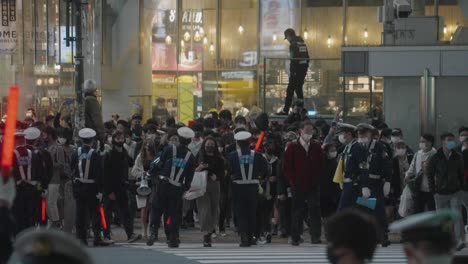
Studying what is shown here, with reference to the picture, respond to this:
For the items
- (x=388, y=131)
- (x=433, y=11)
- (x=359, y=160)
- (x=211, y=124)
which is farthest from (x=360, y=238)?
(x=433, y=11)

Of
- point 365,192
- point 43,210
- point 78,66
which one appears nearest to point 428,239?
point 365,192

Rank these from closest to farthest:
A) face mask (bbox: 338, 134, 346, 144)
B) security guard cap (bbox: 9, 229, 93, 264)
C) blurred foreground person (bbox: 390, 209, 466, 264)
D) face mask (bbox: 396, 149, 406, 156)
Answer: security guard cap (bbox: 9, 229, 93, 264) → blurred foreground person (bbox: 390, 209, 466, 264) → face mask (bbox: 338, 134, 346, 144) → face mask (bbox: 396, 149, 406, 156)

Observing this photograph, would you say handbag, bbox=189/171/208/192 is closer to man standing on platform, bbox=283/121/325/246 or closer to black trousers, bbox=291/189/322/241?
man standing on platform, bbox=283/121/325/246

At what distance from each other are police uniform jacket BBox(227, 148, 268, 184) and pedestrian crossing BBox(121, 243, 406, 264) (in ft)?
3.61

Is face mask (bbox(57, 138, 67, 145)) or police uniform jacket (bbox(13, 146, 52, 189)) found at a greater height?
face mask (bbox(57, 138, 67, 145))

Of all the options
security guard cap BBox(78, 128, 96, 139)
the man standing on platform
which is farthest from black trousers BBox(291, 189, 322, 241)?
security guard cap BBox(78, 128, 96, 139)

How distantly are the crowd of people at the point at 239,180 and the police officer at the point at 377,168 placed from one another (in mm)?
16

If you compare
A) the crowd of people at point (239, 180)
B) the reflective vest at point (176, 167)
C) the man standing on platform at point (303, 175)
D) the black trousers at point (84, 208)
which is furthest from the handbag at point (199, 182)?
the black trousers at point (84, 208)

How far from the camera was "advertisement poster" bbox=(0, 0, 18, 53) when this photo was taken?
35188mm

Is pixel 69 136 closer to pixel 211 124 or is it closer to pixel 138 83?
pixel 211 124

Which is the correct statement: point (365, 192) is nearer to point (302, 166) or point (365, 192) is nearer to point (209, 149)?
point (302, 166)

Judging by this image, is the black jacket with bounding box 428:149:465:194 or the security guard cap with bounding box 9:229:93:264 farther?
the black jacket with bounding box 428:149:465:194

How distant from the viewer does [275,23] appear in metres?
36.1

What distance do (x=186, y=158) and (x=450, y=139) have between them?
4.19 metres
